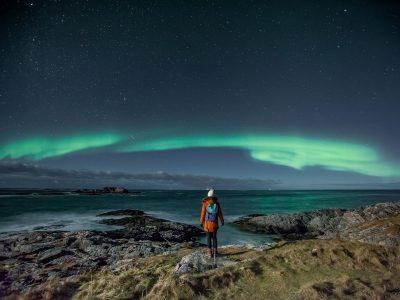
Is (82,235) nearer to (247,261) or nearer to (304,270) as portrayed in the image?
(247,261)

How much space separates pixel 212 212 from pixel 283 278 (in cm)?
393

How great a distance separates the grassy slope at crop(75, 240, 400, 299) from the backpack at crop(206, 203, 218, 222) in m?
1.85

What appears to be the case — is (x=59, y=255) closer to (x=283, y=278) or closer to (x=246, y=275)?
(x=246, y=275)

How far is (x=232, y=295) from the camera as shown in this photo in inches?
351

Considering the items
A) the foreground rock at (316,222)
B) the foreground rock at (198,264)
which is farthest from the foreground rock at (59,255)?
the foreground rock at (316,222)

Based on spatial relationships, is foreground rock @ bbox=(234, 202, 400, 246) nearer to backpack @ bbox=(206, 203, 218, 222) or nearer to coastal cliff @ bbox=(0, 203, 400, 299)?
coastal cliff @ bbox=(0, 203, 400, 299)

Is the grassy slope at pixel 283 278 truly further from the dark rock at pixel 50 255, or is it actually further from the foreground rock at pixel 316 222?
the foreground rock at pixel 316 222

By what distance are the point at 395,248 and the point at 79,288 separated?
1229 cm

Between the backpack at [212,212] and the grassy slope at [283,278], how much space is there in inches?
73.0

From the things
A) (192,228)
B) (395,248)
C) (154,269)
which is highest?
(395,248)

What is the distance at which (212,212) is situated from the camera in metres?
12.9

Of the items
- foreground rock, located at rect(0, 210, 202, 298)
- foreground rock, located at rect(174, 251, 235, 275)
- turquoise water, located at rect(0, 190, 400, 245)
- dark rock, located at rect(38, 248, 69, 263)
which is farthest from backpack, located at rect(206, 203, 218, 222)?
turquoise water, located at rect(0, 190, 400, 245)

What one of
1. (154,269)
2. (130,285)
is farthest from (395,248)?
(130,285)

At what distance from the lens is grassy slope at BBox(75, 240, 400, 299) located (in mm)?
8875
